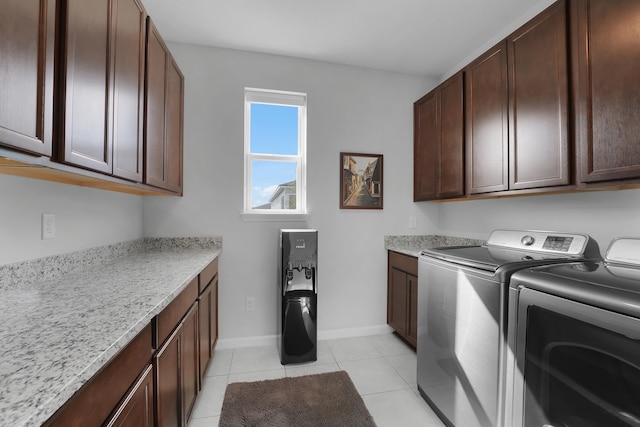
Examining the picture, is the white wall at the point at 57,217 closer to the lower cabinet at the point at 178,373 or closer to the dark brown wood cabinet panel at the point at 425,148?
the lower cabinet at the point at 178,373

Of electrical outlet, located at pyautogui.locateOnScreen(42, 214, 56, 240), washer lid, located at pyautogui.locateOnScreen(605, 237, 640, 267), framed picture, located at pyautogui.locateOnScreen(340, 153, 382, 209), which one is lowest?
washer lid, located at pyautogui.locateOnScreen(605, 237, 640, 267)

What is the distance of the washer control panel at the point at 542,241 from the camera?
1.56 m

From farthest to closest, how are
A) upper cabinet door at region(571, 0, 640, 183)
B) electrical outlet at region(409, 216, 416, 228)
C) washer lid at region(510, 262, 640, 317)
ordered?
electrical outlet at region(409, 216, 416, 228)
upper cabinet door at region(571, 0, 640, 183)
washer lid at region(510, 262, 640, 317)

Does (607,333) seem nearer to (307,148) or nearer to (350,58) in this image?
(307,148)

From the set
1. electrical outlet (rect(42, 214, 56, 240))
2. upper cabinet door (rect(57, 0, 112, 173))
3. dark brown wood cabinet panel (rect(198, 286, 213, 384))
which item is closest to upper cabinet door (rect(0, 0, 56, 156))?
upper cabinet door (rect(57, 0, 112, 173))

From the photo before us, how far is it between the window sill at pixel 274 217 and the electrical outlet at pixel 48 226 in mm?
1325

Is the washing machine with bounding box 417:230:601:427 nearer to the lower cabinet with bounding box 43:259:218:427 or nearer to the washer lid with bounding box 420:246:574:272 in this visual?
the washer lid with bounding box 420:246:574:272

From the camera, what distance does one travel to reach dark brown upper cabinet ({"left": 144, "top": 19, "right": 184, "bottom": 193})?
166 cm

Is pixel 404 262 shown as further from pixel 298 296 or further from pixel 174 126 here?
pixel 174 126

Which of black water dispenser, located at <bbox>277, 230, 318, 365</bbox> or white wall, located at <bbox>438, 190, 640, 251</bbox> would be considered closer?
white wall, located at <bbox>438, 190, 640, 251</bbox>

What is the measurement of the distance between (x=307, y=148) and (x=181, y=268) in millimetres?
1616

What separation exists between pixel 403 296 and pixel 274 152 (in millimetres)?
1865

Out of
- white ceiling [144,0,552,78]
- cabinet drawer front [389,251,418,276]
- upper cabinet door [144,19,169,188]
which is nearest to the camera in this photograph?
upper cabinet door [144,19,169,188]

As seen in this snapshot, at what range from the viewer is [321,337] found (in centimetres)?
271
